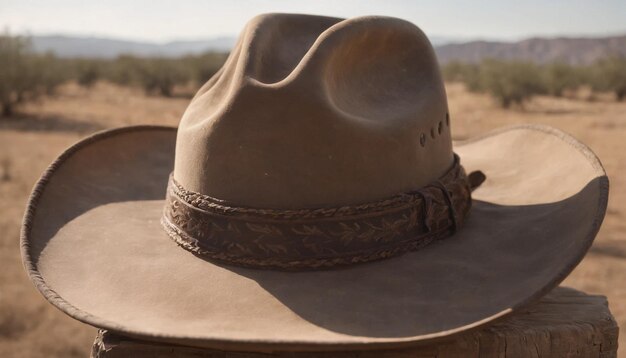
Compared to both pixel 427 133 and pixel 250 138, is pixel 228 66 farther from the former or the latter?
pixel 427 133

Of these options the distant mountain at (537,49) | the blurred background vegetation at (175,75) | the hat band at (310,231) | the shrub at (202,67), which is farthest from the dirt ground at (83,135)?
the distant mountain at (537,49)

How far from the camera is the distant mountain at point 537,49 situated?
9716cm

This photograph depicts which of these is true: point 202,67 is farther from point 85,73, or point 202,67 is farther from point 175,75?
point 85,73

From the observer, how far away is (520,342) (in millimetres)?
1703

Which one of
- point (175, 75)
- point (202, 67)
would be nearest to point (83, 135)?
point (175, 75)

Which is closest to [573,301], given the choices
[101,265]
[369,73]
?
[369,73]

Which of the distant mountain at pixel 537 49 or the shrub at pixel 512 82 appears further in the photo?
the distant mountain at pixel 537 49

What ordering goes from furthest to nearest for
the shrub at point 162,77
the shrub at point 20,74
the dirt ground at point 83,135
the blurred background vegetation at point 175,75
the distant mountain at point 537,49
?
the distant mountain at point 537,49 → the shrub at point 162,77 → the blurred background vegetation at point 175,75 → the shrub at point 20,74 → the dirt ground at point 83,135

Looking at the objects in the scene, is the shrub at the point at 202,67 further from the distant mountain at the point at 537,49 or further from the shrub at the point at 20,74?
the distant mountain at the point at 537,49

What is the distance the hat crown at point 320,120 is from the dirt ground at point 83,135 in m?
3.05

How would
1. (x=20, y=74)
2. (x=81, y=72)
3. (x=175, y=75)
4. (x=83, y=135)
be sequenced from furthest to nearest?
(x=81, y=72) < (x=175, y=75) < (x=20, y=74) < (x=83, y=135)

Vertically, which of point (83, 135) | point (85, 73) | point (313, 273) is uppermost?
point (313, 273)

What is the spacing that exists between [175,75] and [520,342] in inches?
1019

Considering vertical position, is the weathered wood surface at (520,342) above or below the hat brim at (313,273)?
below
